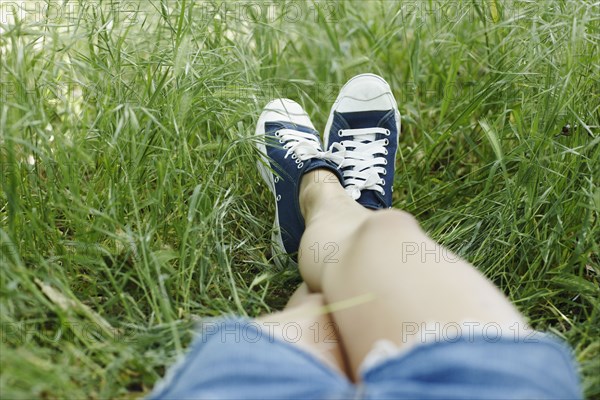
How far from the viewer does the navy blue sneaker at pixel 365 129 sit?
60.4 inches

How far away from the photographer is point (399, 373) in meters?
0.75

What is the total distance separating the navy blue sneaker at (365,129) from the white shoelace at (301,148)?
5 centimetres

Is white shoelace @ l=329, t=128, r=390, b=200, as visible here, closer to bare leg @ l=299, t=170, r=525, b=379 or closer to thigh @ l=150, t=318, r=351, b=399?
bare leg @ l=299, t=170, r=525, b=379

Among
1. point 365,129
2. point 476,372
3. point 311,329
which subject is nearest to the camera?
point 476,372

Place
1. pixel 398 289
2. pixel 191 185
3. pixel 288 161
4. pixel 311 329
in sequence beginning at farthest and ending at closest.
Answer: pixel 288 161 < pixel 191 185 < pixel 311 329 < pixel 398 289

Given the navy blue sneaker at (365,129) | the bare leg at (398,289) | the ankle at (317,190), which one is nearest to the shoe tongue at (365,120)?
the navy blue sneaker at (365,129)

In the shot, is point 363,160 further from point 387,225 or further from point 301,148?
point 387,225

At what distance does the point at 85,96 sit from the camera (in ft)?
4.45

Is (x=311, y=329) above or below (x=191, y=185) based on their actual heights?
below

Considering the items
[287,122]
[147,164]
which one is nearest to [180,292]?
[147,164]

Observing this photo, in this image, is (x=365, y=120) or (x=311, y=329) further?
(x=365, y=120)

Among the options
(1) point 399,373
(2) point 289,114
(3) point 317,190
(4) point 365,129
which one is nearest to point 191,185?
(3) point 317,190

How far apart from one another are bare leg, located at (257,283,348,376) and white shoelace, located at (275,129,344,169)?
1.60ft

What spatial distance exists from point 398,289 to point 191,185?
0.53m
